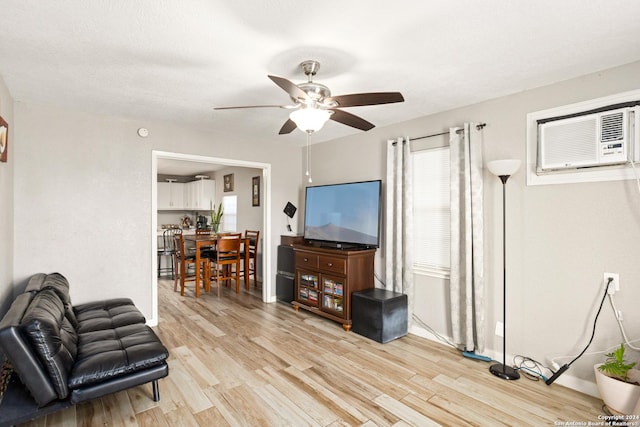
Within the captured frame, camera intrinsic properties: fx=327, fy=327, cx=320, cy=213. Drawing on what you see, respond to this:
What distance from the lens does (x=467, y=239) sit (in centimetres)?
311

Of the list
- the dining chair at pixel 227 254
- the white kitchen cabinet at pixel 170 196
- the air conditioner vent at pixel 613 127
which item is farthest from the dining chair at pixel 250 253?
the air conditioner vent at pixel 613 127

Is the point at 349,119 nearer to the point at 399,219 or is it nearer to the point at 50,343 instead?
the point at 399,219

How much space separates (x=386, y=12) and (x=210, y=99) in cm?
192

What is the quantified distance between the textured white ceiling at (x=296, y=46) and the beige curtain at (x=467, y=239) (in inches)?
18.3

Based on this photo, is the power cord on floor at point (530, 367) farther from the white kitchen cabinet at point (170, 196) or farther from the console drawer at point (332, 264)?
the white kitchen cabinet at point (170, 196)

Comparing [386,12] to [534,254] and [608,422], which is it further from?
[608,422]

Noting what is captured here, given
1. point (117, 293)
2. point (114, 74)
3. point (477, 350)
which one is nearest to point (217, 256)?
point (117, 293)

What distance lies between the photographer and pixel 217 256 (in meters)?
5.51

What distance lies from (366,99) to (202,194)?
6.81 m

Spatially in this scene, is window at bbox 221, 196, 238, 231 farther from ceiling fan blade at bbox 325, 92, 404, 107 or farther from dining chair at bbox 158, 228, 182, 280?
ceiling fan blade at bbox 325, 92, 404, 107

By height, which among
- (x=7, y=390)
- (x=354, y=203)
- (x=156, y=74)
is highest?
(x=156, y=74)

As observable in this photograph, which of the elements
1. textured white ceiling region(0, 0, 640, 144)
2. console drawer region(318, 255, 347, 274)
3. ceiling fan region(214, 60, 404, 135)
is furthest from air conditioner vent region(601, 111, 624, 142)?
console drawer region(318, 255, 347, 274)

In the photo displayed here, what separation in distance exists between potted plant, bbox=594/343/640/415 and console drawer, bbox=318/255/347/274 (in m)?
2.30

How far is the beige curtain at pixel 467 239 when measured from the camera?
3.06 m
